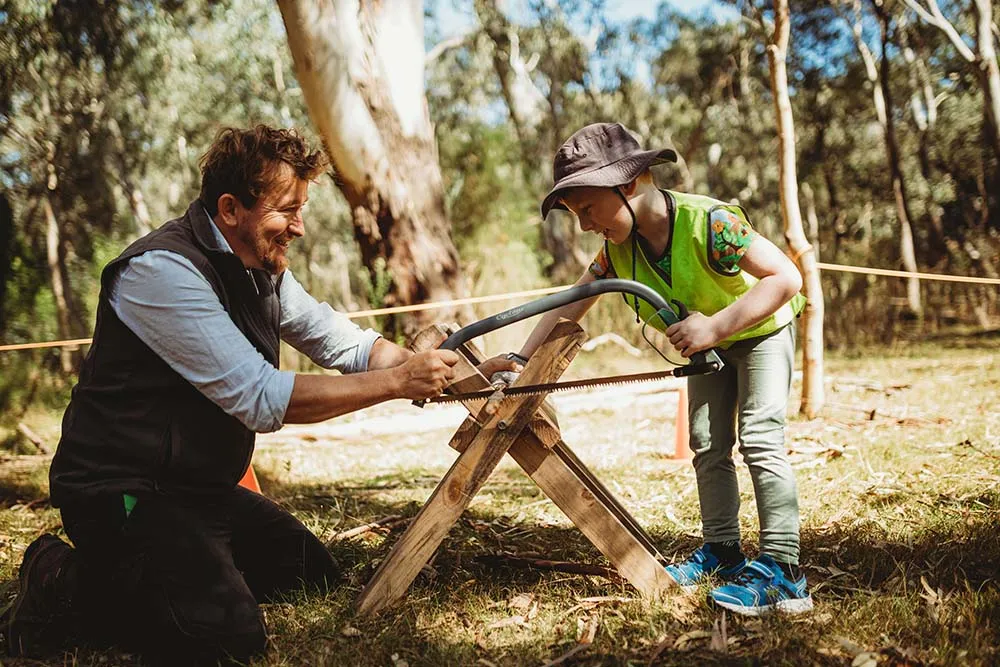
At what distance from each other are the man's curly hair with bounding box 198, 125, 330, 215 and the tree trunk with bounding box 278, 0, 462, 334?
5608 millimetres

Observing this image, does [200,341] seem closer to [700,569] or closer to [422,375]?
[422,375]

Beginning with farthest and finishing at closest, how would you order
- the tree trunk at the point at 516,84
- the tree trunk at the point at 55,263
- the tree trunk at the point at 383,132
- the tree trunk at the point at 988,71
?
the tree trunk at the point at 516,84 → the tree trunk at the point at 55,263 → the tree trunk at the point at 988,71 → the tree trunk at the point at 383,132

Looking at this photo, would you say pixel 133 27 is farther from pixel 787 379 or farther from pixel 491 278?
pixel 787 379

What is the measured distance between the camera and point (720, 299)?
10.4 feet

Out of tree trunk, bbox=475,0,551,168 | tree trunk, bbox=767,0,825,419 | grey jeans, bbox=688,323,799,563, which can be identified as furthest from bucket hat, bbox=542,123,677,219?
tree trunk, bbox=475,0,551,168

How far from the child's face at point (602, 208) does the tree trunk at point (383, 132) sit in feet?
19.3

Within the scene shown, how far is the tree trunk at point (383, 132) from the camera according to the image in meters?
8.55

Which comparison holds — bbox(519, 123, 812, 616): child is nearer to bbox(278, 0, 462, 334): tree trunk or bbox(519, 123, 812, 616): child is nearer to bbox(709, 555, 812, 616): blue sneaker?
bbox(709, 555, 812, 616): blue sneaker

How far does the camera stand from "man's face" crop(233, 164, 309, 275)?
3061mm

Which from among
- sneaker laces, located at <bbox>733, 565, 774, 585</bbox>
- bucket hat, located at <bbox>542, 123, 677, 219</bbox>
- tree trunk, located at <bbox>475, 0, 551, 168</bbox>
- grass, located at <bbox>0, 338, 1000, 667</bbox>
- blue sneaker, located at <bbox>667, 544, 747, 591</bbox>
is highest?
tree trunk, located at <bbox>475, 0, 551, 168</bbox>

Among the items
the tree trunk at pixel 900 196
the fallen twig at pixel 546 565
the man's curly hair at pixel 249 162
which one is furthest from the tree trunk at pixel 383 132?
the tree trunk at pixel 900 196

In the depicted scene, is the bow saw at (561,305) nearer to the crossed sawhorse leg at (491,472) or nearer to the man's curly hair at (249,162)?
the crossed sawhorse leg at (491,472)

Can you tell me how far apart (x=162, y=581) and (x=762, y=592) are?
221 cm

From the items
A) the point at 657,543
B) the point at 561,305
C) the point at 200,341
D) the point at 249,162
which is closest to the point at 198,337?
the point at 200,341
